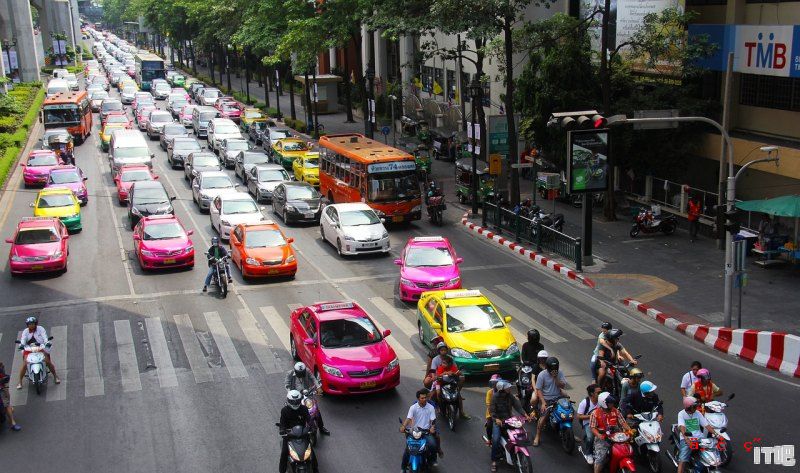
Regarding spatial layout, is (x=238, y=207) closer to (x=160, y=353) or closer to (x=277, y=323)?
(x=277, y=323)

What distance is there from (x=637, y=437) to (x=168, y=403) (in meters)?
9.12

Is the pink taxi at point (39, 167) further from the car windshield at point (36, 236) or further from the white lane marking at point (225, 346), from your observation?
the white lane marking at point (225, 346)

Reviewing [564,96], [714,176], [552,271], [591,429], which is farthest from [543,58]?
[591,429]

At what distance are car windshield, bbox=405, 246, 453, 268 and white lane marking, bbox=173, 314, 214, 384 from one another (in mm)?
6364

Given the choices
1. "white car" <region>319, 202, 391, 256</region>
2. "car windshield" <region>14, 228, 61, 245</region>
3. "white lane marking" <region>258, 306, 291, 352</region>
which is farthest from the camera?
"white car" <region>319, 202, 391, 256</region>

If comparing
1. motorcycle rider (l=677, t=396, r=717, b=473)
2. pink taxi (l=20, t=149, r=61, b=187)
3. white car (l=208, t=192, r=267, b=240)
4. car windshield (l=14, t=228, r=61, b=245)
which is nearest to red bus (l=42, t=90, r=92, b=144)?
pink taxi (l=20, t=149, r=61, b=187)

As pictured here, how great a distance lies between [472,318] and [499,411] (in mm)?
5312

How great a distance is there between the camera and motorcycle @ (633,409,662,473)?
14.6 m

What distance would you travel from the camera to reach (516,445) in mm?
14406

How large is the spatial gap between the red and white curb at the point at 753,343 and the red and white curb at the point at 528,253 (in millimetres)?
4680

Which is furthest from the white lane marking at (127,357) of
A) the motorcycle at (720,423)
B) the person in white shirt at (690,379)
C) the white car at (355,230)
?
the motorcycle at (720,423)

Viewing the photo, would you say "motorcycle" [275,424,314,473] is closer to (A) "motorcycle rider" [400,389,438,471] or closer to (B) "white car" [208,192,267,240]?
(A) "motorcycle rider" [400,389,438,471]

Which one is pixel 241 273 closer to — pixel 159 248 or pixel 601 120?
pixel 159 248

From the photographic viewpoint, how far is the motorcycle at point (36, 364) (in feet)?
61.8
